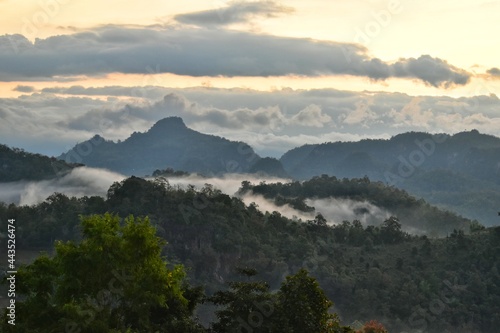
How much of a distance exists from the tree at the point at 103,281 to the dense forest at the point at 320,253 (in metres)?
95.3

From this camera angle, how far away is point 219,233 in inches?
6334

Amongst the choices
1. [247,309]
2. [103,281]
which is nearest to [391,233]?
[247,309]

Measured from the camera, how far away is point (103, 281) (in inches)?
1788

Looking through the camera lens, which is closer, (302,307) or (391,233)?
(302,307)

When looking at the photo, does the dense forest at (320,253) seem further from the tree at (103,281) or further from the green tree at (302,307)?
the tree at (103,281)

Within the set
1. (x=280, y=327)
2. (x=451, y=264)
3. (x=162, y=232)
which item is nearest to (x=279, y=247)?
(x=162, y=232)

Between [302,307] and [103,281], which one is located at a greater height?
[103,281]

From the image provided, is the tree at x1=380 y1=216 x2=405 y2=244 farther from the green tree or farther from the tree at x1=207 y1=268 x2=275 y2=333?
the green tree

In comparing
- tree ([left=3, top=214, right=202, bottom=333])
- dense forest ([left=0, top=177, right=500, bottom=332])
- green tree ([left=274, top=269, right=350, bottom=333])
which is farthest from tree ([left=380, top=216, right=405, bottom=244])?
tree ([left=3, top=214, right=202, bottom=333])

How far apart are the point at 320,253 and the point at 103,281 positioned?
125 meters

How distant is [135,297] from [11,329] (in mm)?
7231

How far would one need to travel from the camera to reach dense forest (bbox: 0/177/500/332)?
144 m

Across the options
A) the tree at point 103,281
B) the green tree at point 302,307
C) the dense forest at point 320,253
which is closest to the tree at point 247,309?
the green tree at point 302,307

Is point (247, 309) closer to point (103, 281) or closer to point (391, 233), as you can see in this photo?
point (103, 281)
